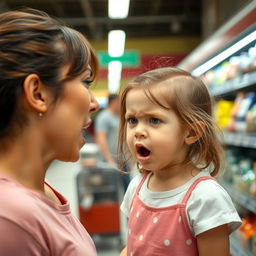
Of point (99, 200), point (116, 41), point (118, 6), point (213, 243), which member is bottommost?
point (99, 200)

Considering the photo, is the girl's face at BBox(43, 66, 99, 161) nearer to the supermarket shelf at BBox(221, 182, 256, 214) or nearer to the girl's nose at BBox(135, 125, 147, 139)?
the girl's nose at BBox(135, 125, 147, 139)

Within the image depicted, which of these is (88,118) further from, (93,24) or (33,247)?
(93,24)

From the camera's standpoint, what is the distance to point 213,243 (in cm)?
128

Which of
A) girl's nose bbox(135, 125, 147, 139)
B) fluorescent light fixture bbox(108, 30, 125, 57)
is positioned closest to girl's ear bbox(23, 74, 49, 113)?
girl's nose bbox(135, 125, 147, 139)

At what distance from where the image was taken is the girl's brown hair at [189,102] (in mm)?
1389

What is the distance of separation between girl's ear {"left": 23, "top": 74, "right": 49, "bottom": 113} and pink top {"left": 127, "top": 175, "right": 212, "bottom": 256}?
60cm

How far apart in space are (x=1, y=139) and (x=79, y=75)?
0.82ft

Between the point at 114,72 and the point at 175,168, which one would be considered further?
the point at 114,72

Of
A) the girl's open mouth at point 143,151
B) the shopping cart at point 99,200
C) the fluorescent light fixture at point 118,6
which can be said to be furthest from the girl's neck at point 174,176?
the fluorescent light fixture at point 118,6

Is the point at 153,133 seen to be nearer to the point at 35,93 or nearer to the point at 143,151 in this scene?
the point at 143,151

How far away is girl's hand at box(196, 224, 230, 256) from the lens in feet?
4.18

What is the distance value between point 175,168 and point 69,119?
552 mm

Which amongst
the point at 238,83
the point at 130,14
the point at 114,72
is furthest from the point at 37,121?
the point at 114,72

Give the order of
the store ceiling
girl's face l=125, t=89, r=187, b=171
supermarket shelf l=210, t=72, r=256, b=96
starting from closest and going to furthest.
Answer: girl's face l=125, t=89, r=187, b=171, supermarket shelf l=210, t=72, r=256, b=96, the store ceiling
